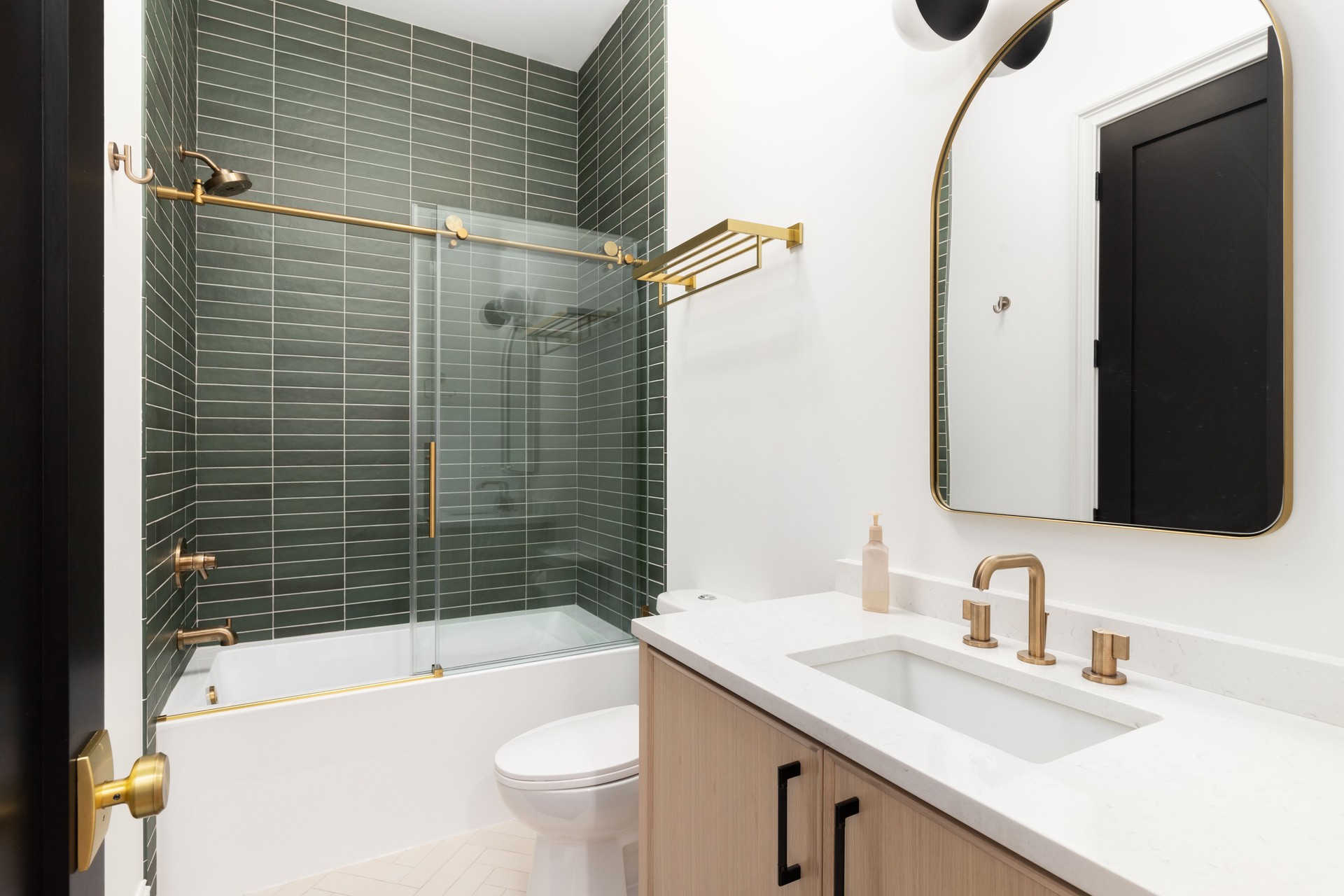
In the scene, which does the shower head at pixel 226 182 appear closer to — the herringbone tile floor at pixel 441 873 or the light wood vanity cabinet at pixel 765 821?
the light wood vanity cabinet at pixel 765 821

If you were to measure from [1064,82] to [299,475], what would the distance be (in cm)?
268

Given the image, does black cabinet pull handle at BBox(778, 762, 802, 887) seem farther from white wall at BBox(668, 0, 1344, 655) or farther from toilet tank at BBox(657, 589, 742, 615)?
toilet tank at BBox(657, 589, 742, 615)

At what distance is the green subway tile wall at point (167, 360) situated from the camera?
1.62 meters

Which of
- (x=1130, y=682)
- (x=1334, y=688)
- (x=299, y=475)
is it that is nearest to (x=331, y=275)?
(x=299, y=475)

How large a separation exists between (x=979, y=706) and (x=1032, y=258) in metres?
0.75

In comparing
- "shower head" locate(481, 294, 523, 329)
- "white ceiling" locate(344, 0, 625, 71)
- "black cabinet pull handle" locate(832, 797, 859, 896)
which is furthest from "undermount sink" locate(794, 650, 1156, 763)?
"white ceiling" locate(344, 0, 625, 71)

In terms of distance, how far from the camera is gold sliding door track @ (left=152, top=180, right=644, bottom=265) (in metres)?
2.02

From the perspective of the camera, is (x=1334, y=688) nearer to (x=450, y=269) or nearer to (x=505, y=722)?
(x=505, y=722)

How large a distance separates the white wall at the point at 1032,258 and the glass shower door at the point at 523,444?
4.28ft

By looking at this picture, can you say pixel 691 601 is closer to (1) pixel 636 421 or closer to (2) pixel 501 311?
(1) pixel 636 421

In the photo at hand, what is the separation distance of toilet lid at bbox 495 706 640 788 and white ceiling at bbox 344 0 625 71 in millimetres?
2595

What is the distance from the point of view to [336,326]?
8.82ft

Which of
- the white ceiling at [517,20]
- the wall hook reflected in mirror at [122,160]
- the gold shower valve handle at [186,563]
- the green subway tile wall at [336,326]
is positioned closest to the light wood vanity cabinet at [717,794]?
the green subway tile wall at [336,326]

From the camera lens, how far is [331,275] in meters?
2.68
